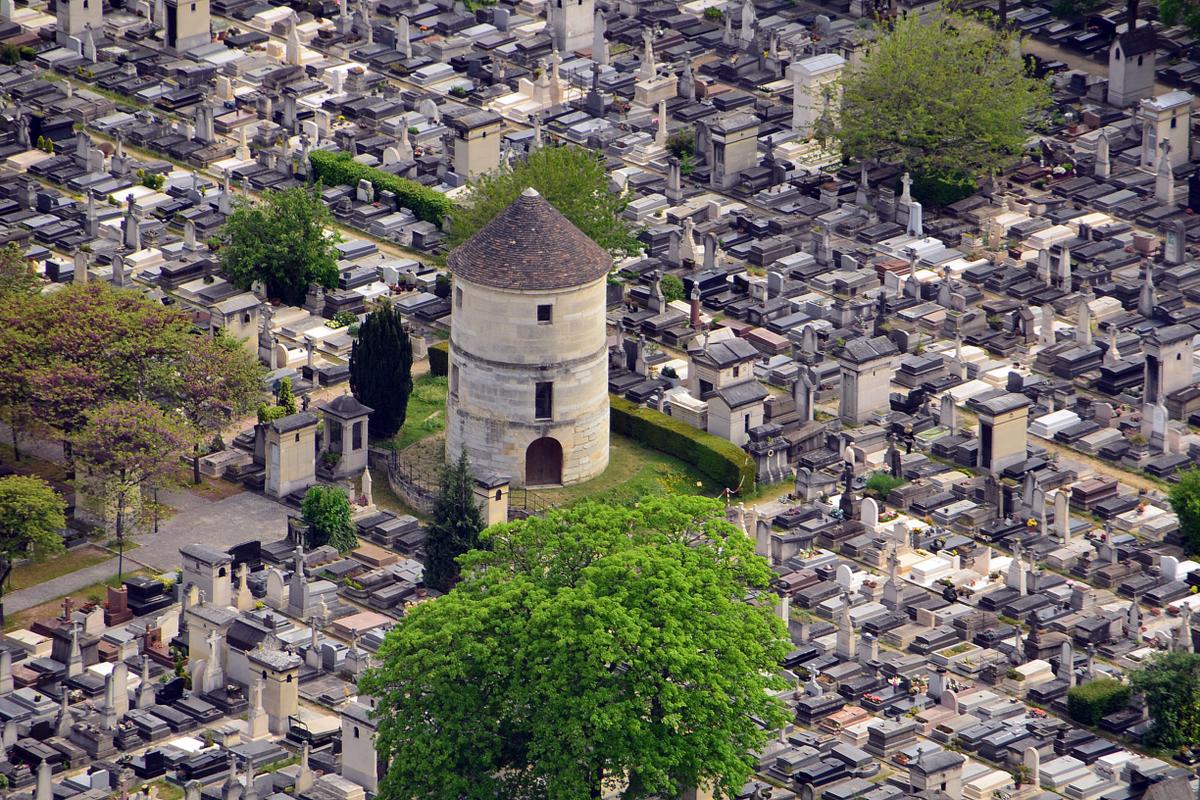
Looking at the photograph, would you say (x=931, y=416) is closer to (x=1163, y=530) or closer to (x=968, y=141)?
(x=1163, y=530)

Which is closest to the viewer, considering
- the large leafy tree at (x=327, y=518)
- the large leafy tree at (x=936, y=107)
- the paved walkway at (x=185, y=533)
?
the paved walkway at (x=185, y=533)

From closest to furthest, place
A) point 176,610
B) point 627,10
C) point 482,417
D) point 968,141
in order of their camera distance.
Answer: point 176,610, point 482,417, point 968,141, point 627,10

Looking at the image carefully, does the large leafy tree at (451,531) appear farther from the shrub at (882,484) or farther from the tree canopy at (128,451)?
the shrub at (882,484)

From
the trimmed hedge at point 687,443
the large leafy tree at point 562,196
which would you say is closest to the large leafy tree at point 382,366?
the trimmed hedge at point 687,443

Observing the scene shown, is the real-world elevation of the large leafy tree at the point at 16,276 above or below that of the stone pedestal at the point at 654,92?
above

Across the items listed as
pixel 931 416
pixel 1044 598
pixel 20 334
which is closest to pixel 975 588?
pixel 1044 598
